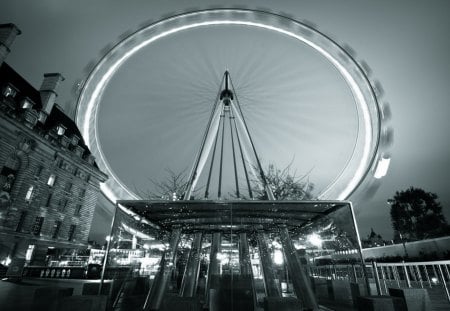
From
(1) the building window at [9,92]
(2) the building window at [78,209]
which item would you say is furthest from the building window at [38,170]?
(1) the building window at [9,92]

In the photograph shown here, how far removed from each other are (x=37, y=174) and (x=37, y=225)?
5903mm

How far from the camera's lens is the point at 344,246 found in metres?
6.09

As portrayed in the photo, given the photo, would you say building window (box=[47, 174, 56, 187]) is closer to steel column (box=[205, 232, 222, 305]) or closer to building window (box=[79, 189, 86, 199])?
building window (box=[79, 189, 86, 199])

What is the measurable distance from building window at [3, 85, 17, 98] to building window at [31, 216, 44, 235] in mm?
13932

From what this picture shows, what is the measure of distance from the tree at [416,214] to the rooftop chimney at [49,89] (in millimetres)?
62525

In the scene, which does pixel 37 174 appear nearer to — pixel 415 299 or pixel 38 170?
pixel 38 170

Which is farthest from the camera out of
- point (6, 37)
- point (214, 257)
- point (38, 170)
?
point (38, 170)

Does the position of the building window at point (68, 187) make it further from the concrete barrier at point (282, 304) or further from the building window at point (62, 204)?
the concrete barrier at point (282, 304)

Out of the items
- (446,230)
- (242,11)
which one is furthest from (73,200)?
(446,230)

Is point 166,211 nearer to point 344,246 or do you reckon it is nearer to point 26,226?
point 344,246

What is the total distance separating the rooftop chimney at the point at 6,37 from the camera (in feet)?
85.6

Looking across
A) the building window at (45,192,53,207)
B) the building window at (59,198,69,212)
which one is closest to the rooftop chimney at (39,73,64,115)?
the building window at (45,192,53,207)

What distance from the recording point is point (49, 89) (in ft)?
109

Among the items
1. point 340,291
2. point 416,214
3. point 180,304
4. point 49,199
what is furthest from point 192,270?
point 416,214
